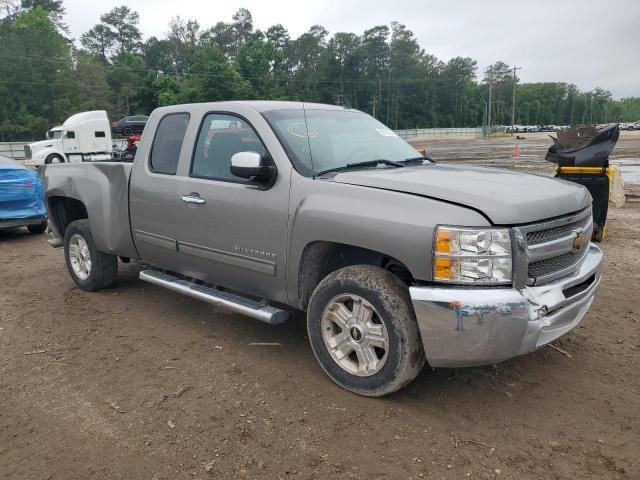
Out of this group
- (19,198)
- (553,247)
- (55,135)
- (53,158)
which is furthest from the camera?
(55,135)

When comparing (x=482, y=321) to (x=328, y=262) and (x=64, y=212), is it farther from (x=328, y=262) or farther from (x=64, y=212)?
(x=64, y=212)

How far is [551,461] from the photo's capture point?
269 centimetres

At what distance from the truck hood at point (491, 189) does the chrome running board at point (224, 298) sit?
1.04m

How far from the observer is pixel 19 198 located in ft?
29.4

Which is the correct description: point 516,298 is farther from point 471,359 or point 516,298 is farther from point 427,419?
point 427,419

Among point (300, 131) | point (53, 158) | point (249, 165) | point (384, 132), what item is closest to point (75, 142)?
point (53, 158)

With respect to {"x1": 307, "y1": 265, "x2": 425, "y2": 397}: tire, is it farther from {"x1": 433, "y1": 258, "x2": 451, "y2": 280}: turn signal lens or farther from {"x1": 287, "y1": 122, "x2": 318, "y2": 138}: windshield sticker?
{"x1": 287, "y1": 122, "x2": 318, "y2": 138}: windshield sticker

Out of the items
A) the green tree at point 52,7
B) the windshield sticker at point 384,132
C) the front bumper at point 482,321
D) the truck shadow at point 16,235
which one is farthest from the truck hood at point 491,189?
the green tree at point 52,7

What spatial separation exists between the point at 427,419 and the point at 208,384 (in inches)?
57.2

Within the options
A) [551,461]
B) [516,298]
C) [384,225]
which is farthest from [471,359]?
[384,225]

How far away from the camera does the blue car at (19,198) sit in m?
8.80

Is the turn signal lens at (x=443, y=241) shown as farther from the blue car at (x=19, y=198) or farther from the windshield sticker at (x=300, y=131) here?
the blue car at (x=19, y=198)

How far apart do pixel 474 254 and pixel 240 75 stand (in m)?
83.4

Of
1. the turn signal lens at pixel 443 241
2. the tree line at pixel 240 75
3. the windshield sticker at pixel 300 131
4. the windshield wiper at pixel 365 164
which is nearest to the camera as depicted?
the turn signal lens at pixel 443 241
